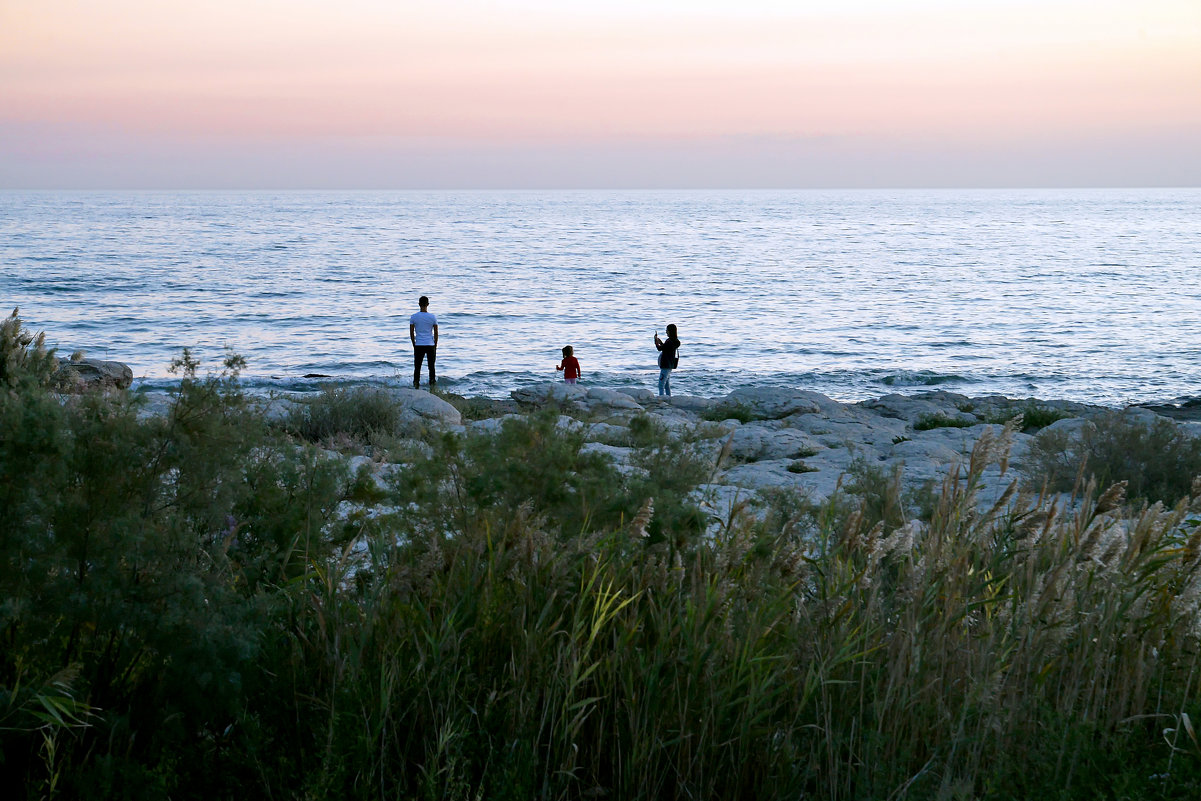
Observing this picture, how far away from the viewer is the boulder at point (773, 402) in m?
15.3

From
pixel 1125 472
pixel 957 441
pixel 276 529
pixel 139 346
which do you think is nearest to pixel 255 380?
pixel 139 346

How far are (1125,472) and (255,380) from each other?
20.8 metres

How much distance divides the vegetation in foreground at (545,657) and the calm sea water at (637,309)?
18628 millimetres

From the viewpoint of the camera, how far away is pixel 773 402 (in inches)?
625

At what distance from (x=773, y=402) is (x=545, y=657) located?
45.1 feet

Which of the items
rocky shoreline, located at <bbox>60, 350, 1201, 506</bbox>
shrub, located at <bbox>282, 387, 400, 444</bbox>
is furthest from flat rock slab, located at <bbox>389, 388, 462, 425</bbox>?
shrub, located at <bbox>282, 387, 400, 444</bbox>

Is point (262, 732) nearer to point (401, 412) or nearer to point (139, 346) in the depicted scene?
point (401, 412)

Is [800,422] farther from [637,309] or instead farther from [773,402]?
[637,309]

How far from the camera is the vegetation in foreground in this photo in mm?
2283

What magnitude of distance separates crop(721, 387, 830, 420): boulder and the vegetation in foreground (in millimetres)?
12457

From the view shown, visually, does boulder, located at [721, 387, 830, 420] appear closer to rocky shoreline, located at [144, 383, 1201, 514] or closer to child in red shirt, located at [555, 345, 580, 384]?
rocky shoreline, located at [144, 383, 1201, 514]

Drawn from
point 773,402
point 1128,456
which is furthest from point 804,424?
point 1128,456

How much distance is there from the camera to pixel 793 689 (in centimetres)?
261

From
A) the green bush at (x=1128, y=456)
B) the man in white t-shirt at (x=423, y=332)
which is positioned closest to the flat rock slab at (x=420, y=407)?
the man in white t-shirt at (x=423, y=332)
